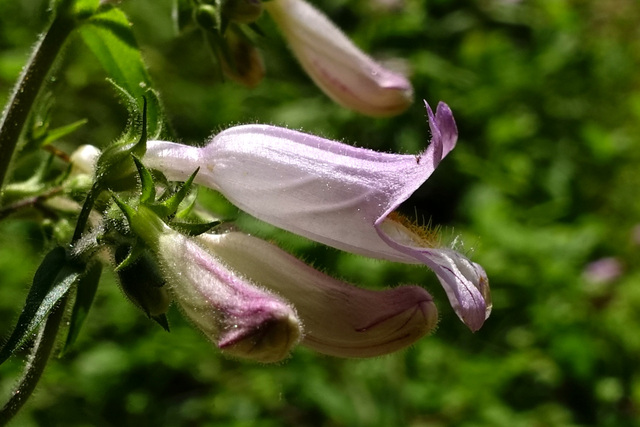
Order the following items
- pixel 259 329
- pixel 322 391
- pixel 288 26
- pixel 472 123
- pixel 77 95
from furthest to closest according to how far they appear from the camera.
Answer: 1. pixel 472 123
2. pixel 77 95
3. pixel 322 391
4. pixel 288 26
5. pixel 259 329

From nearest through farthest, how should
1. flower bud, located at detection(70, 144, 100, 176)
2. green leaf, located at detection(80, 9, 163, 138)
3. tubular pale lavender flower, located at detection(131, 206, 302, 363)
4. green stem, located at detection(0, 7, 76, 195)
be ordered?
tubular pale lavender flower, located at detection(131, 206, 302, 363) → green stem, located at detection(0, 7, 76, 195) → green leaf, located at detection(80, 9, 163, 138) → flower bud, located at detection(70, 144, 100, 176)

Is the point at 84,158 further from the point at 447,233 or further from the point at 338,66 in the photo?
the point at 447,233

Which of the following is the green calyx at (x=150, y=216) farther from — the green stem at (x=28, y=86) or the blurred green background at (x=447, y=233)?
the blurred green background at (x=447, y=233)

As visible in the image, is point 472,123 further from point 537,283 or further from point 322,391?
point 322,391

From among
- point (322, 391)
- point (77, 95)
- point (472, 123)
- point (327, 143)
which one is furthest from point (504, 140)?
point (327, 143)

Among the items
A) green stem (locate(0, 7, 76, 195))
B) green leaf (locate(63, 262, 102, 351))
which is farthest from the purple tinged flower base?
green stem (locate(0, 7, 76, 195))

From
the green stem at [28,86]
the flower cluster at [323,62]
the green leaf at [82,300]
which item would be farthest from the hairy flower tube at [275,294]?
the flower cluster at [323,62]

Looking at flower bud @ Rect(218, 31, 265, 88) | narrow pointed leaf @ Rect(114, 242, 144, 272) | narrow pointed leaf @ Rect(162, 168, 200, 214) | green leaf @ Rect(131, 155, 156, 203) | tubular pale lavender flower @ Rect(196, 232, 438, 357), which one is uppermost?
green leaf @ Rect(131, 155, 156, 203)

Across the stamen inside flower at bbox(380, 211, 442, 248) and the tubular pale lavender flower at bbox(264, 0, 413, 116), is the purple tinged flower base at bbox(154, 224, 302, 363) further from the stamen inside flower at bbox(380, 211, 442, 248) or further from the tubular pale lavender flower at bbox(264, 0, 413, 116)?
the tubular pale lavender flower at bbox(264, 0, 413, 116)
